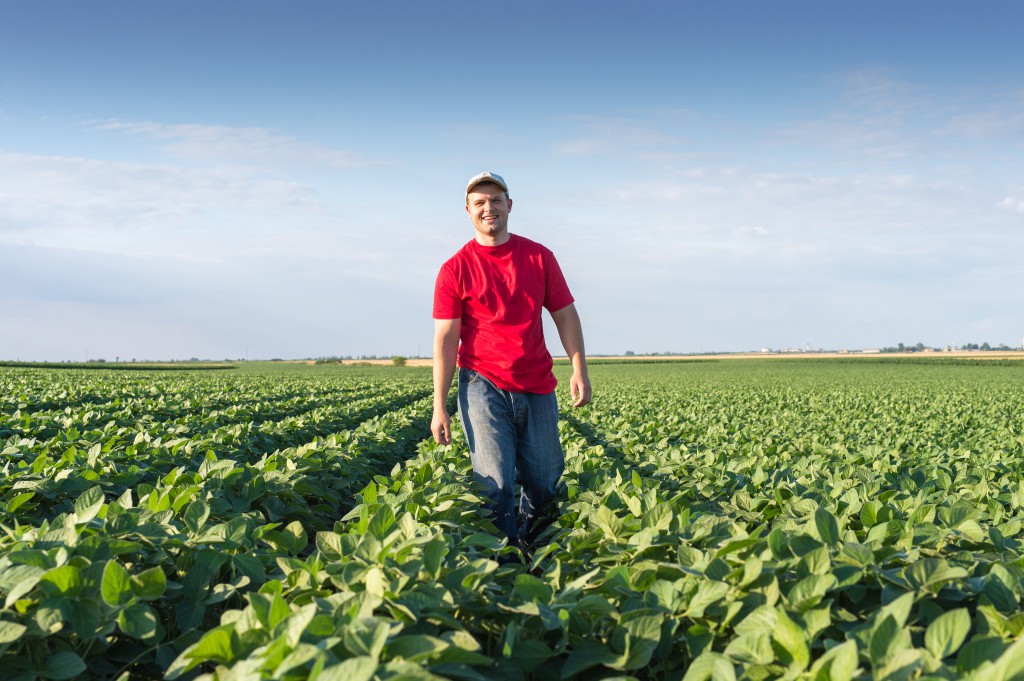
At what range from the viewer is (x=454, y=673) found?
5.42ft

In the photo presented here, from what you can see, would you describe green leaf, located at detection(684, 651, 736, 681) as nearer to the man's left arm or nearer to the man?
the man

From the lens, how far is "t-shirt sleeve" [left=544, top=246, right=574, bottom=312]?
476cm

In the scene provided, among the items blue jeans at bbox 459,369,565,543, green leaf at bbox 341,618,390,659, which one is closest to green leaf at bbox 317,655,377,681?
green leaf at bbox 341,618,390,659

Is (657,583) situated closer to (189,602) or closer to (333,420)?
(189,602)

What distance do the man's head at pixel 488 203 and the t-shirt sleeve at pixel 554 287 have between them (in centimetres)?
47

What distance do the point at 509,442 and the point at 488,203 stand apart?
166 centimetres

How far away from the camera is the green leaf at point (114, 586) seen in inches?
81.1

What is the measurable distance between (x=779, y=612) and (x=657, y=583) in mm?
434

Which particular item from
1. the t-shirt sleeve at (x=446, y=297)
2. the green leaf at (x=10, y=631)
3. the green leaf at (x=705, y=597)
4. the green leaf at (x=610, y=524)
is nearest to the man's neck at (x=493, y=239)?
the t-shirt sleeve at (x=446, y=297)

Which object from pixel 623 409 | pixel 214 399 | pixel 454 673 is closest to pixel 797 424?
pixel 623 409

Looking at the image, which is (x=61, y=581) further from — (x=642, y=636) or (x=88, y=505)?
(x=642, y=636)

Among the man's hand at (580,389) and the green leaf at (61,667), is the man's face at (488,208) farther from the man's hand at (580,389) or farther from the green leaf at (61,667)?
the green leaf at (61,667)

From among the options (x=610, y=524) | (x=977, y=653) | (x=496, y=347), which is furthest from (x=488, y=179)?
(x=977, y=653)

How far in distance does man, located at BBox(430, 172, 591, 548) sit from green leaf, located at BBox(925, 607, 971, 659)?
2.96 meters
